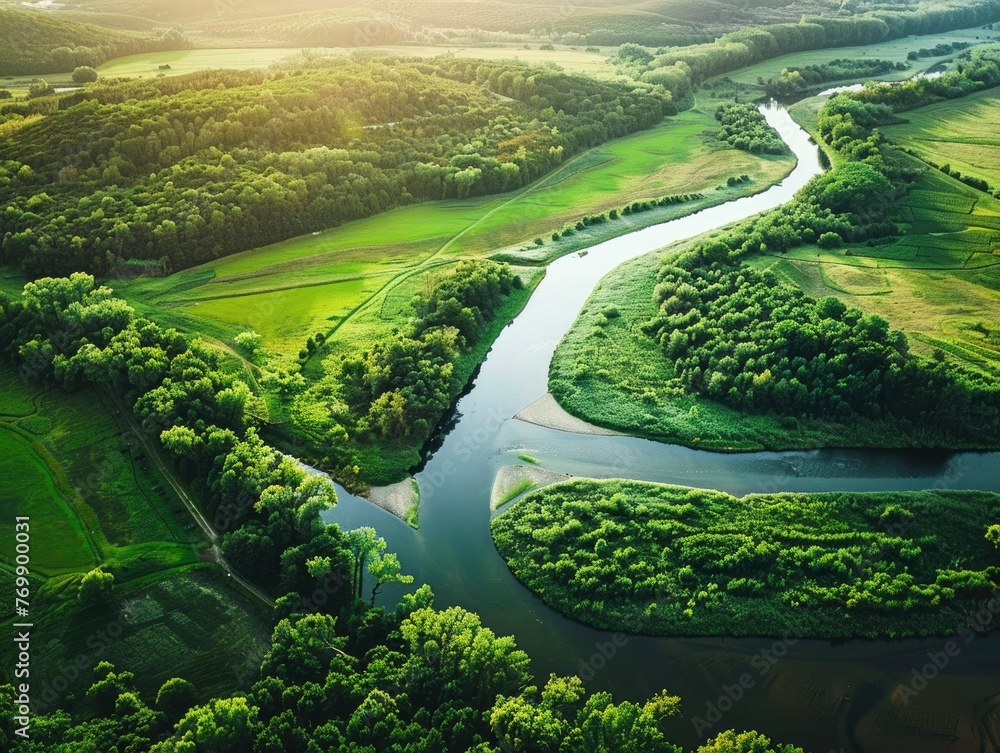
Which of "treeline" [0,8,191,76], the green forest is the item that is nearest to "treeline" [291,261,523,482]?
the green forest

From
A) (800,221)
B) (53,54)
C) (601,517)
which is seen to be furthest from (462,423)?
(53,54)

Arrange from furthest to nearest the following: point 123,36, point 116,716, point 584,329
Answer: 1. point 123,36
2. point 584,329
3. point 116,716

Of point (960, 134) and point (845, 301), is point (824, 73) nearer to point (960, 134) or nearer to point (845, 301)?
point (960, 134)

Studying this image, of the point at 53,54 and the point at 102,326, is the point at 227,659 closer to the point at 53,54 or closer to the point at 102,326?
the point at 102,326

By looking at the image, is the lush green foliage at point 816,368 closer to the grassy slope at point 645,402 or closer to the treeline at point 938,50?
the grassy slope at point 645,402

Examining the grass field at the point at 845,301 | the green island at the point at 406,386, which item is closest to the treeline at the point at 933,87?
the green island at the point at 406,386

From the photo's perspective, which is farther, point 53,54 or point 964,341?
point 53,54

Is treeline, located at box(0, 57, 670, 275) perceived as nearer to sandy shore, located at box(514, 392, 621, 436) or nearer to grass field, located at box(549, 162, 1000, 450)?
grass field, located at box(549, 162, 1000, 450)
